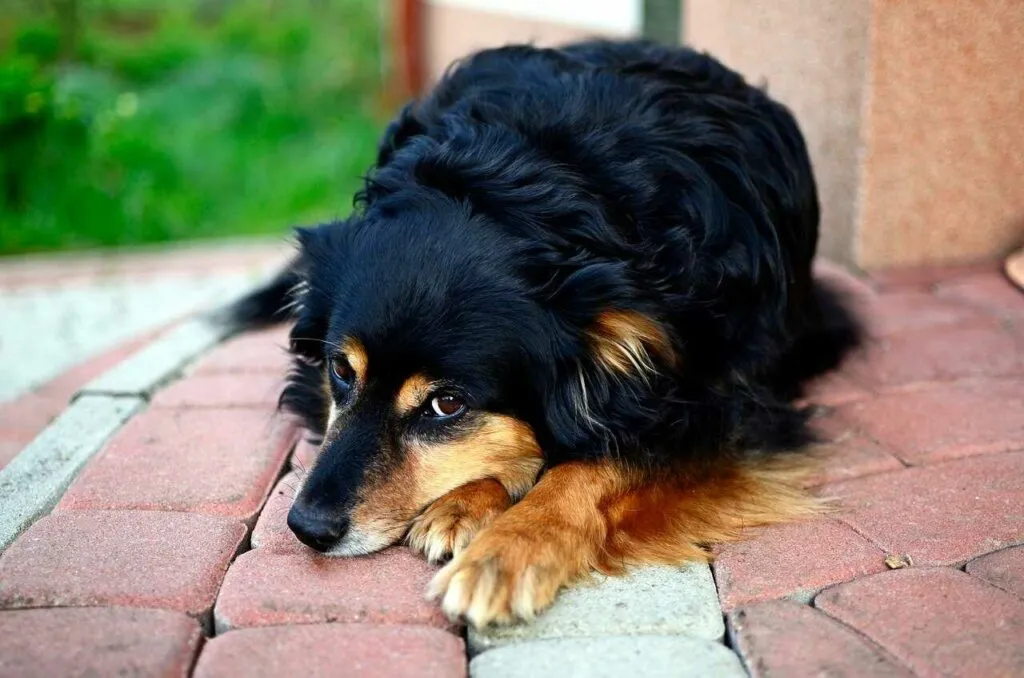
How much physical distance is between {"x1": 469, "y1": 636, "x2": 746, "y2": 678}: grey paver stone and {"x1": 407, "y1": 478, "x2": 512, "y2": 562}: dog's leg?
31cm

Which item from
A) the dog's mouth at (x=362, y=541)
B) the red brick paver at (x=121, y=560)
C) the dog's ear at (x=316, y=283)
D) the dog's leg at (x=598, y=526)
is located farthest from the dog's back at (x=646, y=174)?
the red brick paver at (x=121, y=560)

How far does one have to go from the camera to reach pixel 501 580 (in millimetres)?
1914

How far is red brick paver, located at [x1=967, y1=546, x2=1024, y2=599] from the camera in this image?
6.56 feet

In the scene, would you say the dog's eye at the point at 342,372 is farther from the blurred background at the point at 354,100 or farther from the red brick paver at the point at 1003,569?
the red brick paver at the point at 1003,569

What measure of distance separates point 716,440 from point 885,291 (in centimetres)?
156

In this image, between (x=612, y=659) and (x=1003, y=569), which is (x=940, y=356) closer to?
(x=1003, y=569)

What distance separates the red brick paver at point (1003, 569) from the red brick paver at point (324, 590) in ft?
3.47

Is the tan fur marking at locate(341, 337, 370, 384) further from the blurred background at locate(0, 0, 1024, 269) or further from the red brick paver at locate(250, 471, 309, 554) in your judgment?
the blurred background at locate(0, 0, 1024, 269)

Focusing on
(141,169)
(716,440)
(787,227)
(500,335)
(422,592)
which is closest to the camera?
(422,592)

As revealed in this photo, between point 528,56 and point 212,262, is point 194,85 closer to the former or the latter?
point 212,262

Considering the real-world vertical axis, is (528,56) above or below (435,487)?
above

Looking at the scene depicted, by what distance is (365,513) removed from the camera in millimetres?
2104

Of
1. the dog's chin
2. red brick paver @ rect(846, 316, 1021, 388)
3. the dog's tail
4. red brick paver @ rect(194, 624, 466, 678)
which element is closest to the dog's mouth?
the dog's chin

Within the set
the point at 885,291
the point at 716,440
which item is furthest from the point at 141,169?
the point at 716,440
